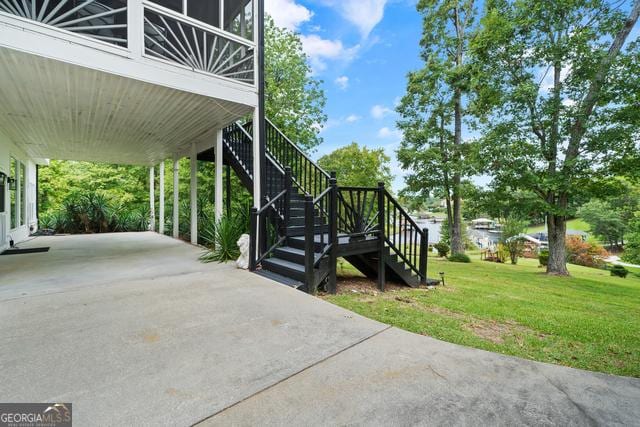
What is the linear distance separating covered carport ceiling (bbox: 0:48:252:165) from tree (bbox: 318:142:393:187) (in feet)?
30.3

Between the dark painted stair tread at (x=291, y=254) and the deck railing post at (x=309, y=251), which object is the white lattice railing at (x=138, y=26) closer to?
the deck railing post at (x=309, y=251)

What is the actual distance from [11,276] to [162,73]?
3.83 metres

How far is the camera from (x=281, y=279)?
13.5 feet

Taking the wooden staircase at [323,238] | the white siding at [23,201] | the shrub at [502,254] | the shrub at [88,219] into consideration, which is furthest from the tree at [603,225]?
the white siding at [23,201]

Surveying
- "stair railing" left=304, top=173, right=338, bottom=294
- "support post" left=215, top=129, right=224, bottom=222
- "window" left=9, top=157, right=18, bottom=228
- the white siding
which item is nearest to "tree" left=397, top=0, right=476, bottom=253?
"support post" left=215, top=129, right=224, bottom=222

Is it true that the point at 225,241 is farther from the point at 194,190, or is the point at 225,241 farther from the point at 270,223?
the point at 194,190

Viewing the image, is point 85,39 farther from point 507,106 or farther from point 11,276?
point 507,106

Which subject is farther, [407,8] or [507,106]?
[407,8]

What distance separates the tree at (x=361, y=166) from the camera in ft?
51.1

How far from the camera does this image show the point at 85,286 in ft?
12.3

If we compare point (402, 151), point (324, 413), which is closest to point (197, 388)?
point (324, 413)

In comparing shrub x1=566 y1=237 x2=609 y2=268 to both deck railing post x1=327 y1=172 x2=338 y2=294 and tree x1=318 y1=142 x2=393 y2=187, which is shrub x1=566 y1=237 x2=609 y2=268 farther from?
deck railing post x1=327 y1=172 x2=338 y2=294

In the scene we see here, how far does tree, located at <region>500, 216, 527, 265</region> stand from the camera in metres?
17.2

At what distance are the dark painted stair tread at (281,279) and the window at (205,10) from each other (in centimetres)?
662
